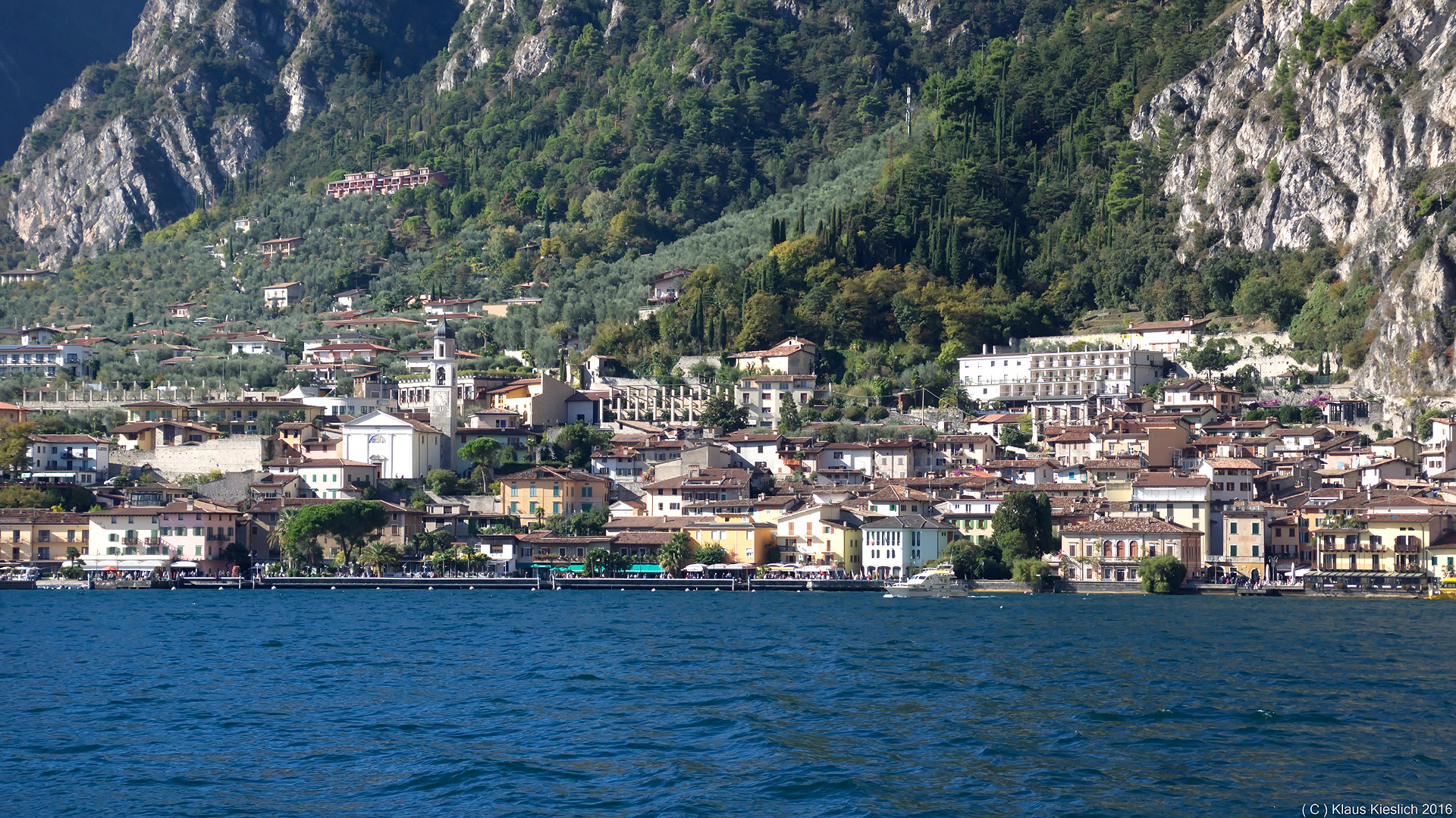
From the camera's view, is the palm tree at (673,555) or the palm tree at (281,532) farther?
the palm tree at (281,532)

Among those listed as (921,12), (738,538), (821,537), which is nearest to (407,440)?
(738,538)

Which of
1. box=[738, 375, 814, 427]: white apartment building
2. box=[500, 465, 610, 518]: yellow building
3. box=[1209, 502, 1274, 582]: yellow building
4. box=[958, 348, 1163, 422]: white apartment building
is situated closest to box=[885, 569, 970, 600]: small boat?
box=[1209, 502, 1274, 582]: yellow building

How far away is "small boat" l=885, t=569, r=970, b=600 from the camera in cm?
6775

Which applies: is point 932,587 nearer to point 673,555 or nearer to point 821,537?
point 821,537

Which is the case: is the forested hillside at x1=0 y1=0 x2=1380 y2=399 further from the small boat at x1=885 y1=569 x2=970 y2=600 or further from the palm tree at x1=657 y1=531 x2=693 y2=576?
the small boat at x1=885 y1=569 x2=970 y2=600

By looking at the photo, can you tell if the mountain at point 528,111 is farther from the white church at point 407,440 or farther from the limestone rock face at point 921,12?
the white church at point 407,440

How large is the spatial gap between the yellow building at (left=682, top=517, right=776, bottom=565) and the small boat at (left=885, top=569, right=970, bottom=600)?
8.75 meters

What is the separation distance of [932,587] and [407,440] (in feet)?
103

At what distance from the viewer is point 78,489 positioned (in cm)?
8456

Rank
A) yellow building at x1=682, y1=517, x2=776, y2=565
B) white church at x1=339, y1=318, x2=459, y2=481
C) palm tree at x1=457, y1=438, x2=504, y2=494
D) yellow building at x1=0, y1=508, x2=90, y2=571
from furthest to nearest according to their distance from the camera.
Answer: white church at x1=339, y1=318, x2=459, y2=481 < palm tree at x1=457, y1=438, x2=504, y2=494 < yellow building at x1=0, y1=508, x2=90, y2=571 < yellow building at x1=682, y1=517, x2=776, y2=565

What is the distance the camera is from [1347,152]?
102750 millimetres

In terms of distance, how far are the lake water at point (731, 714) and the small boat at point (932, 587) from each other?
9.60 metres

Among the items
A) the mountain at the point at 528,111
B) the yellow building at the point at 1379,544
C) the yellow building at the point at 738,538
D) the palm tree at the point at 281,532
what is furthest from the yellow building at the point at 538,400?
the mountain at the point at 528,111

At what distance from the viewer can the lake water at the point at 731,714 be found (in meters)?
26.8
